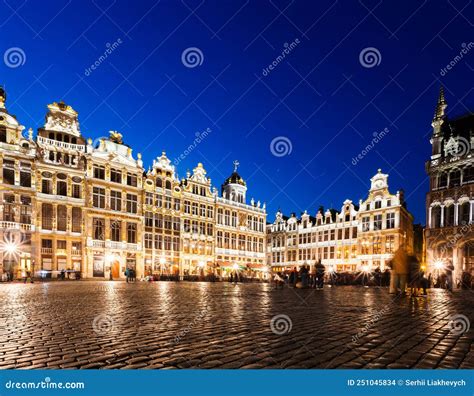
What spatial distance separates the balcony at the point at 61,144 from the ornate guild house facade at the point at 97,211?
0.30 ft

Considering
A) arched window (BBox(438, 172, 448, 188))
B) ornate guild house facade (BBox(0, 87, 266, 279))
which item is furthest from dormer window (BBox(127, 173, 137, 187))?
arched window (BBox(438, 172, 448, 188))

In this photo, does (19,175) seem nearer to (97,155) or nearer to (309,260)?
(97,155)

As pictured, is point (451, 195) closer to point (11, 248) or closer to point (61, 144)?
point (61, 144)

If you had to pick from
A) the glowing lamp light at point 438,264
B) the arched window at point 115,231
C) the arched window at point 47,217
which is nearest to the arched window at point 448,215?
the glowing lamp light at point 438,264

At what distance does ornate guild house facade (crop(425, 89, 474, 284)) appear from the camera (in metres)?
34.6

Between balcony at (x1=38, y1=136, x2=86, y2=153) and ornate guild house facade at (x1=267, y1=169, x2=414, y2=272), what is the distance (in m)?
34.7

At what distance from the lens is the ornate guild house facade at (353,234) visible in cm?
4956

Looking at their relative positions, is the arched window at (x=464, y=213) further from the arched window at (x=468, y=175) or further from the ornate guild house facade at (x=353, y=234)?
the ornate guild house facade at (x=353, y=234)

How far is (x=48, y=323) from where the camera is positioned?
22.8 feet

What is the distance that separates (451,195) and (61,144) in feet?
123

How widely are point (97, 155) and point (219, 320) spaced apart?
3871cm

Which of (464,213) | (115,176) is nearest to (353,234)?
(464,213)

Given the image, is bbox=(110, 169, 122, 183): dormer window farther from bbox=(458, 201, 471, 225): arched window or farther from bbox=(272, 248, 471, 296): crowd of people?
bbox=(458, 201, 471, 225): arched window
